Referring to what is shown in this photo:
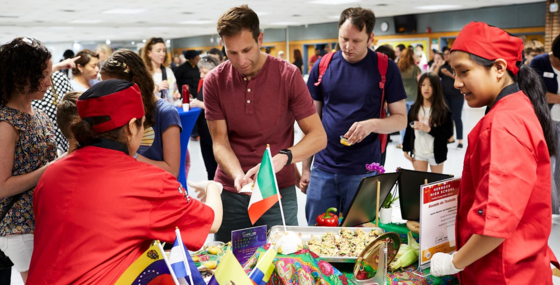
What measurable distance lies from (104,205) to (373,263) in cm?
103

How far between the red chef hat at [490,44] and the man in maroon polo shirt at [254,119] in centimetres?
101

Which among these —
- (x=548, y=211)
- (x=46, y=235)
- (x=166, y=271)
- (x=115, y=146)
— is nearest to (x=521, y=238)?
(x=548, y=211)

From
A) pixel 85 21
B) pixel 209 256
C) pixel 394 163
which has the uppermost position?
pixel 85 21

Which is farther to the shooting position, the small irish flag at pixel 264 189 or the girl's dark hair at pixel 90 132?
the small irish flag at pixel 264 189

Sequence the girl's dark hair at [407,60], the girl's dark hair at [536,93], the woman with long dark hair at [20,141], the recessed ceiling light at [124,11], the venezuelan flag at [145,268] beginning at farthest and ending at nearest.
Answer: the recessed ceiling light at [124,11] → the girl's dark hair at [407,60] → the woman with long dark hair at [20,141] → the girl's dark hair at [536,93] → the venezuelan flag at [145,268]

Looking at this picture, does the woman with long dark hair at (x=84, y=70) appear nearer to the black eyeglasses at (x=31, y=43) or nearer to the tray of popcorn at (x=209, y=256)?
the black eyeglasses at (x=31, y=43)

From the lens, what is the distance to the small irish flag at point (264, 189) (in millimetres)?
1808

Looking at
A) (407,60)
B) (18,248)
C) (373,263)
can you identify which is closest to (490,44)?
(373,263)

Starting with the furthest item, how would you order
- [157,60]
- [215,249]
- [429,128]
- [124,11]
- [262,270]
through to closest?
[124,11]
[157,60]
[429,128]
[215,249]
[262,270]

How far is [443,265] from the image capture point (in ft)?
5.40

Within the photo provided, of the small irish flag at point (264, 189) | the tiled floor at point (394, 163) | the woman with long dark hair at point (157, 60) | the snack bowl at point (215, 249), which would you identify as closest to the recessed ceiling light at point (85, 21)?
the tiled floor at point (394, 163)

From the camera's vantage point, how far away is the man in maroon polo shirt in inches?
92.5

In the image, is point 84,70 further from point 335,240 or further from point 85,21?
point 85,21

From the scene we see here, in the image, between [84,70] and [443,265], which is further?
[84,70]
